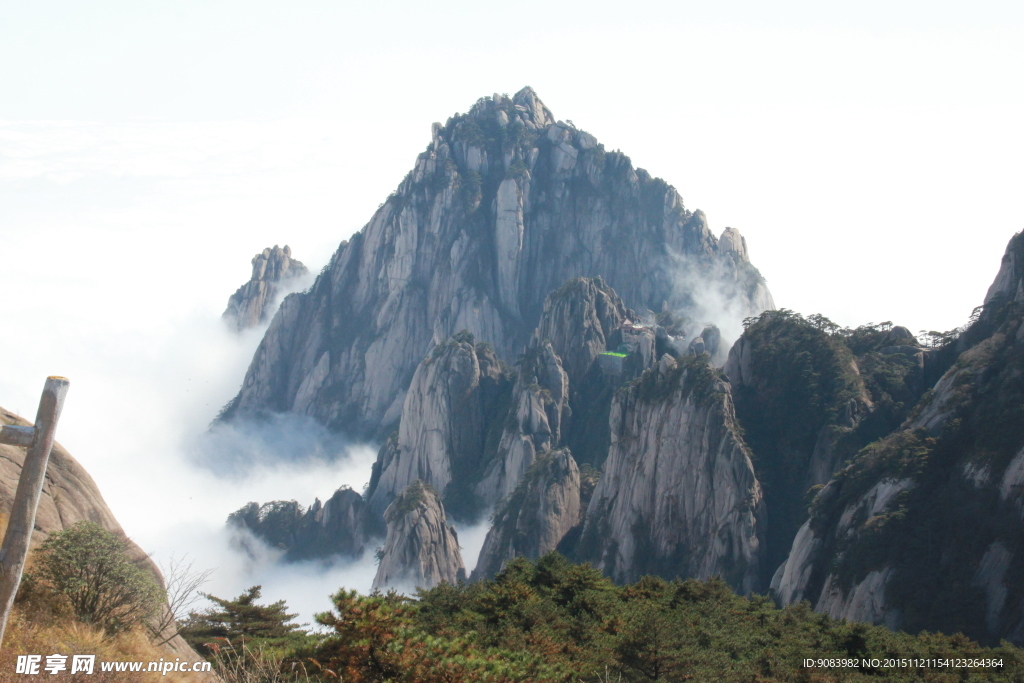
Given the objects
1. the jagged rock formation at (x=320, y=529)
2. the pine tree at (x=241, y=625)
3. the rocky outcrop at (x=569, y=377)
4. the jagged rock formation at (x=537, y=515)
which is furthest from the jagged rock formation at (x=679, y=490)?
the pine tree at (x=241, y=625)

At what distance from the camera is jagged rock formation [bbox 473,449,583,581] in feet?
348

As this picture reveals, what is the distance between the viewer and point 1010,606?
51.4m

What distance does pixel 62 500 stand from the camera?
2753cm

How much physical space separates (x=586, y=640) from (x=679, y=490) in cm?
5531

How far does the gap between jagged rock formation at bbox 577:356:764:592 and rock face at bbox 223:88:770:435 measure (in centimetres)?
8687

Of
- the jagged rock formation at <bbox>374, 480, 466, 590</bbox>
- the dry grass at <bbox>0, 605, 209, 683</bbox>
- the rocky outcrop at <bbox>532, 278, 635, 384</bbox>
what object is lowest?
the dry grass at <bbox>0, 605, 209, 683</bbox>

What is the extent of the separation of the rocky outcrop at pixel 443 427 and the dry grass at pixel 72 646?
390 feet

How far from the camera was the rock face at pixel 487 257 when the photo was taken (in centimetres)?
18788

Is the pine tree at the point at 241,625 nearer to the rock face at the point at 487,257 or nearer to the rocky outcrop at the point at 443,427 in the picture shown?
the rocky outcrop at the point at 443,427

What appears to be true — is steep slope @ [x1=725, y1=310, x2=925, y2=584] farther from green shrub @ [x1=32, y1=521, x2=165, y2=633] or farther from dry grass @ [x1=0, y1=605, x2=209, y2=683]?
dry grass @ [x1=0, y1=605, x2=209, y2=683]

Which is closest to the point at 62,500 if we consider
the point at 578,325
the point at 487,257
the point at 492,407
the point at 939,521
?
the point at 939,521

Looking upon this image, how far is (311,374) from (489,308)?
40.9m

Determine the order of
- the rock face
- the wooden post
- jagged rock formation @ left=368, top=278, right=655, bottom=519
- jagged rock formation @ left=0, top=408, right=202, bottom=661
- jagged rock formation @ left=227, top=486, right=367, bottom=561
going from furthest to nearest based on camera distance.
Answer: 1. the rock face
2. jagged rock formation @ left=368, top=278, right=655, bottom=519
3. jagged rock formation @ left=227, top=486, right=367, bottom=561
4. jagged rock formation @ left=0, top=408, right=202, bottom=661
5. the wooden post

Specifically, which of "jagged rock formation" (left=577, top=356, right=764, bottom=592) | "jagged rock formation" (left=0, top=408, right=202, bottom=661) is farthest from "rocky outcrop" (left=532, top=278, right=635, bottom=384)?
"jagged rock formation" (left=0, top=408, right=202, bottom=661)
